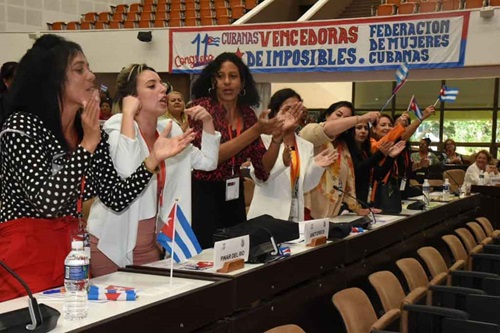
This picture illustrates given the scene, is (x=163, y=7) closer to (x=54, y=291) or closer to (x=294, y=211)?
(x=294, y=211)

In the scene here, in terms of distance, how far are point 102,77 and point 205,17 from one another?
85.2 inches

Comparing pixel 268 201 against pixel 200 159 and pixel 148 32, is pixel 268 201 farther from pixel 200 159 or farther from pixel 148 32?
pixel 148 32

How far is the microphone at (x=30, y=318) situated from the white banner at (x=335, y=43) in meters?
7.49

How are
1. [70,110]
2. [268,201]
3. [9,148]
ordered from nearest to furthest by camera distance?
[9,148]
[70,110]
[268,201]

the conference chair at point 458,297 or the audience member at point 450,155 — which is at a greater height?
the audience member at point 450,155

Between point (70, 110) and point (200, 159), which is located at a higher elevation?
point (70, 110)

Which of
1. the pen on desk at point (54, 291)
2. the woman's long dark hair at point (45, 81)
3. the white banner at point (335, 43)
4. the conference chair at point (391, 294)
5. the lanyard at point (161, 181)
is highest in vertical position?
the white banner at point (335, 43)

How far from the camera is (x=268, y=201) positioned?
3424mm

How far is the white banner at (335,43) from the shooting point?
28.3ft

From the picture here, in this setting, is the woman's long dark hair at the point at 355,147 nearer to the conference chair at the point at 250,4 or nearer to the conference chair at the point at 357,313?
the conference chair at the point at 357,313

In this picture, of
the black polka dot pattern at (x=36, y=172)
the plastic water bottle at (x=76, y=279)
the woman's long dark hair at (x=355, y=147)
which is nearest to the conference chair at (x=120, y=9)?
the woman's long dark hair at (x=355, y=147)

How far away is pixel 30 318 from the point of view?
1506mm

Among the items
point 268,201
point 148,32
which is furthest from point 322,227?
point 148,32

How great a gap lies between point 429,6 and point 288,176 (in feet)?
22.5
